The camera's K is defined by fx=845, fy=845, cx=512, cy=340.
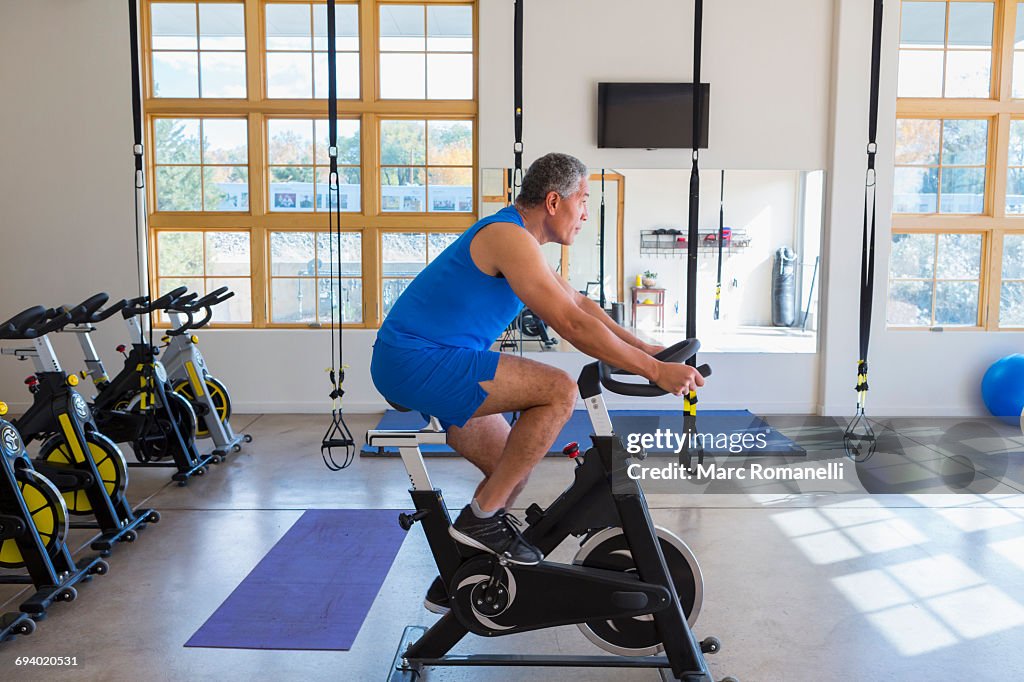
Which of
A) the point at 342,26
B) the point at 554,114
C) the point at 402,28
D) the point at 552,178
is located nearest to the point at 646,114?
the point at 554,114

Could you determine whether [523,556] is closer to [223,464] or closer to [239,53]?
[223,464]

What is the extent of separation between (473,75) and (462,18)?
1.59 feet

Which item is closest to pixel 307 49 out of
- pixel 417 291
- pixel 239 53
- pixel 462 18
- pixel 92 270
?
pixel 239 53

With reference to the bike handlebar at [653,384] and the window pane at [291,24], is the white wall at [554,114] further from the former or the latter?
the bike handlebar at [653,384]

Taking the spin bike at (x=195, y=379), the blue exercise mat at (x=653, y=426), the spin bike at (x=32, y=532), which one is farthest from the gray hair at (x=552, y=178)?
the spin bike at (x=195, y=379)

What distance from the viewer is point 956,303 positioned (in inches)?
288

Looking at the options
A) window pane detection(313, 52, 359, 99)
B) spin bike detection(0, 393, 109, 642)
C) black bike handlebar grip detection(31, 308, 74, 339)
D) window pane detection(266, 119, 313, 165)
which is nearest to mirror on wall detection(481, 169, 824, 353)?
window pane detection(313, 52, 359, 99)

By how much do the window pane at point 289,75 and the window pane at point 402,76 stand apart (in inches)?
24.6

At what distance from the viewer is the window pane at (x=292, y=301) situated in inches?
287

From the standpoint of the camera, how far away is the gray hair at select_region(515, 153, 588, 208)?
2.69 m

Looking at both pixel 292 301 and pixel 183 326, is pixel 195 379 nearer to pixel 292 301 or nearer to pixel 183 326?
pixel 183 326

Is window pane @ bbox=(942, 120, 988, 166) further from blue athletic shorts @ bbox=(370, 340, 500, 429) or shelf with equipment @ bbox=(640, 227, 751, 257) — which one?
blue athletic shorts @ bbox=(370, 340, 500, 429)

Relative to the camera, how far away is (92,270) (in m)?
7.04

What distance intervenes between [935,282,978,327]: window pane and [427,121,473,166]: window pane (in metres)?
4.22
